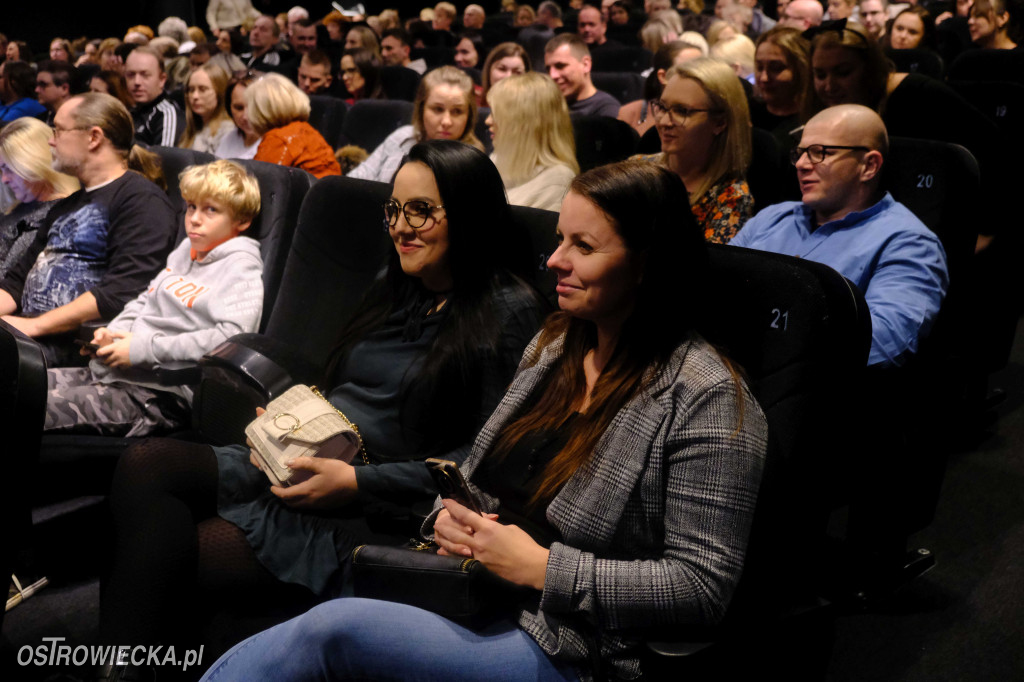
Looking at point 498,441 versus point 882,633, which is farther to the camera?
point 882,633

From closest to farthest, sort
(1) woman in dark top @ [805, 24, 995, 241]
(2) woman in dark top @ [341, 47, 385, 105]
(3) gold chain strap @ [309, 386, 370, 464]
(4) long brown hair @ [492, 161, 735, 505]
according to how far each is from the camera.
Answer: (4) long brown hair @ [492, 161, 735, 505], (3) gold chain strap @ [309, 386, 370, 464], (1) woman in dark top @ [805, 24, 995, 241], (2) woman in dark top @ [341, 47, 385, 105]

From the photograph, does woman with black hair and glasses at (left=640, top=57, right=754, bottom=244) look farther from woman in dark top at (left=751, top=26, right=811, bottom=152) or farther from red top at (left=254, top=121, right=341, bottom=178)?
red top at (left=254, top=121, right=341, bottom=178)

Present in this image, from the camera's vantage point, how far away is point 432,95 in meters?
2.99

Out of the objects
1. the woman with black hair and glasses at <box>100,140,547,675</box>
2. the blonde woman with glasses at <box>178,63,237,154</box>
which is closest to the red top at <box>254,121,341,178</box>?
the blonde woman with glasses at <box>178,63,237,154</box>

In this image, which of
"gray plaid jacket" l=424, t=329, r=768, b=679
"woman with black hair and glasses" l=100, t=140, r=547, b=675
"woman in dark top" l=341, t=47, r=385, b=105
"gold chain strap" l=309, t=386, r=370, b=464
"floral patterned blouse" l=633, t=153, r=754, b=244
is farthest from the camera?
Answer: "woman in dark top" l=341, t=47, r=385, b=105

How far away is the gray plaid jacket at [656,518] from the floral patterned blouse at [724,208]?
42.1 inches

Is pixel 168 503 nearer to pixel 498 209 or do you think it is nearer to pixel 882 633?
pixel 498 209

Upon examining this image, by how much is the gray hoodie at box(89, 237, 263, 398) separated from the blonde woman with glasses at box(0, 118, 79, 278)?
57 centimetres

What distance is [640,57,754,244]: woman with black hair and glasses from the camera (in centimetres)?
223

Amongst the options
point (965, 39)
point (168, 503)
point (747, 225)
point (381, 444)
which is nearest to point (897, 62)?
point (965, 39)

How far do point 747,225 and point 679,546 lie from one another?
3.98ft

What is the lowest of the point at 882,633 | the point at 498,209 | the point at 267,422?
the point at 882,633

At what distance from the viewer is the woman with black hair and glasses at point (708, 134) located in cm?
223

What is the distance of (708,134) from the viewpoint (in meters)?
2.25
